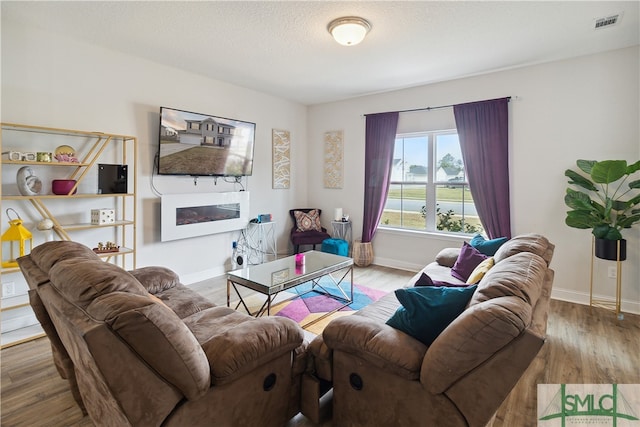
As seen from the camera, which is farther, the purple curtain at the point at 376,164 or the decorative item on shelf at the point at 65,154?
the purple curtain at the point at 376,164

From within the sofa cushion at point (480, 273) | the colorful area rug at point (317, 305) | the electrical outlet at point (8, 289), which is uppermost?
the sofa cushion at point (480, 273)

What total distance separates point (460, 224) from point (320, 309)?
2.41 metres

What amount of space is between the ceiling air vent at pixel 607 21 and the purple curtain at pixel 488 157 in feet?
3.67

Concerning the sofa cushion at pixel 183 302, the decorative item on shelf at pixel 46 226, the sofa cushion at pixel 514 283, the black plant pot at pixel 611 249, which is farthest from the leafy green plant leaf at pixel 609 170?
the decorative item on shelf at pixel 46 226

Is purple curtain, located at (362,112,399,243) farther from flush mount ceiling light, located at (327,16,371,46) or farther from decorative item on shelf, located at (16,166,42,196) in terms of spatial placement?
decorative item on shelf, located at (16,166,42,196)

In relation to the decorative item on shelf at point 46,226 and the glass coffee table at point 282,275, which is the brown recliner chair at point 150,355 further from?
the decorative item on shelf at point 46,226

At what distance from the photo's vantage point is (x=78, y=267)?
4.47ft

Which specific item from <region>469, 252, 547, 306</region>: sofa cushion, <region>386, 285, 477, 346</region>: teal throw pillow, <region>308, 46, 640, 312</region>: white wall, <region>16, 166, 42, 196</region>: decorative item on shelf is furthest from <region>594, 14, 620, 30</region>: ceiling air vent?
<region>16, 166, 42, 196</region>: decorative item on shelf

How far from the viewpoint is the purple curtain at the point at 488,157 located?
404 cm

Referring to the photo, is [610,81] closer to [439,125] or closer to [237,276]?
[439,125]

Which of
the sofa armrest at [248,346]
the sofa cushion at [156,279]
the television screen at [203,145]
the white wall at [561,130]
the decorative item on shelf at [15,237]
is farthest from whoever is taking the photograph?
the television screen at [203,145]

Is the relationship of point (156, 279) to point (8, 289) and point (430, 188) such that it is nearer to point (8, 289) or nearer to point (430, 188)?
point (8, 289)

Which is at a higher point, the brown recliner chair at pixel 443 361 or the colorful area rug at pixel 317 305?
the brown recliner chair at pixel 443 361

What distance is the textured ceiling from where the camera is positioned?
2.66 metres
